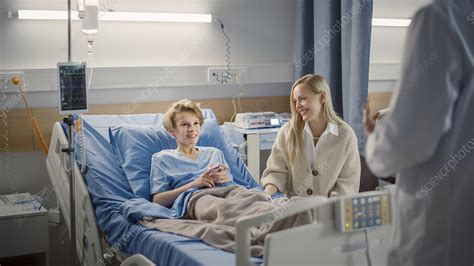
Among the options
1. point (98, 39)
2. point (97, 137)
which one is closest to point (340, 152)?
point (97, 137)

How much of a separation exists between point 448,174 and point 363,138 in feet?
6.80

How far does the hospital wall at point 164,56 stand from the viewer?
12.6 feet

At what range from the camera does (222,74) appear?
14.4 feet

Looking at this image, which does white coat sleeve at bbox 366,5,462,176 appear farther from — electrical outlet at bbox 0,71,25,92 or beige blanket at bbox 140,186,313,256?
electrical outlet at bbox 0,71,25,92

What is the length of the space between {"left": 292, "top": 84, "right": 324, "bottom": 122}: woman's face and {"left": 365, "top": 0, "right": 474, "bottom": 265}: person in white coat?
1.35 meters

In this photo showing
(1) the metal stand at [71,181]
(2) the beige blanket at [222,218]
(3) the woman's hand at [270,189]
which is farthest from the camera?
(3) the woman's hand at [270,189]

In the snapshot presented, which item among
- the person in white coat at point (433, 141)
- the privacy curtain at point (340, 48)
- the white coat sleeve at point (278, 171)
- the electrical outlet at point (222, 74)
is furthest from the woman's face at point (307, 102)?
the person in white coat at point (433, 141)

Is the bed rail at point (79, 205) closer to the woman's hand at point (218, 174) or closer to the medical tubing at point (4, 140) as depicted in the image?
the medical tubing at point (4, 140)

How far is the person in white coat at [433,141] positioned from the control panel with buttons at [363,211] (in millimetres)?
103

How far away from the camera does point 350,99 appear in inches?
159

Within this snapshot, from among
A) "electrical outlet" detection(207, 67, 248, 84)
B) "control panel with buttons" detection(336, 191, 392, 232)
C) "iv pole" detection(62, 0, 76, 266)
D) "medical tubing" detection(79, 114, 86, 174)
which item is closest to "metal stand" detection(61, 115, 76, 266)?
"iv pole" detection(62, 0, 76, 266)

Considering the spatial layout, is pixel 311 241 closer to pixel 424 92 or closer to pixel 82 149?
pixel 424 92

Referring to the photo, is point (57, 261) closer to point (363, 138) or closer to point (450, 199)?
point (363, 138)

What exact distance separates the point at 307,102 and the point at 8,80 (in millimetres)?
1696
